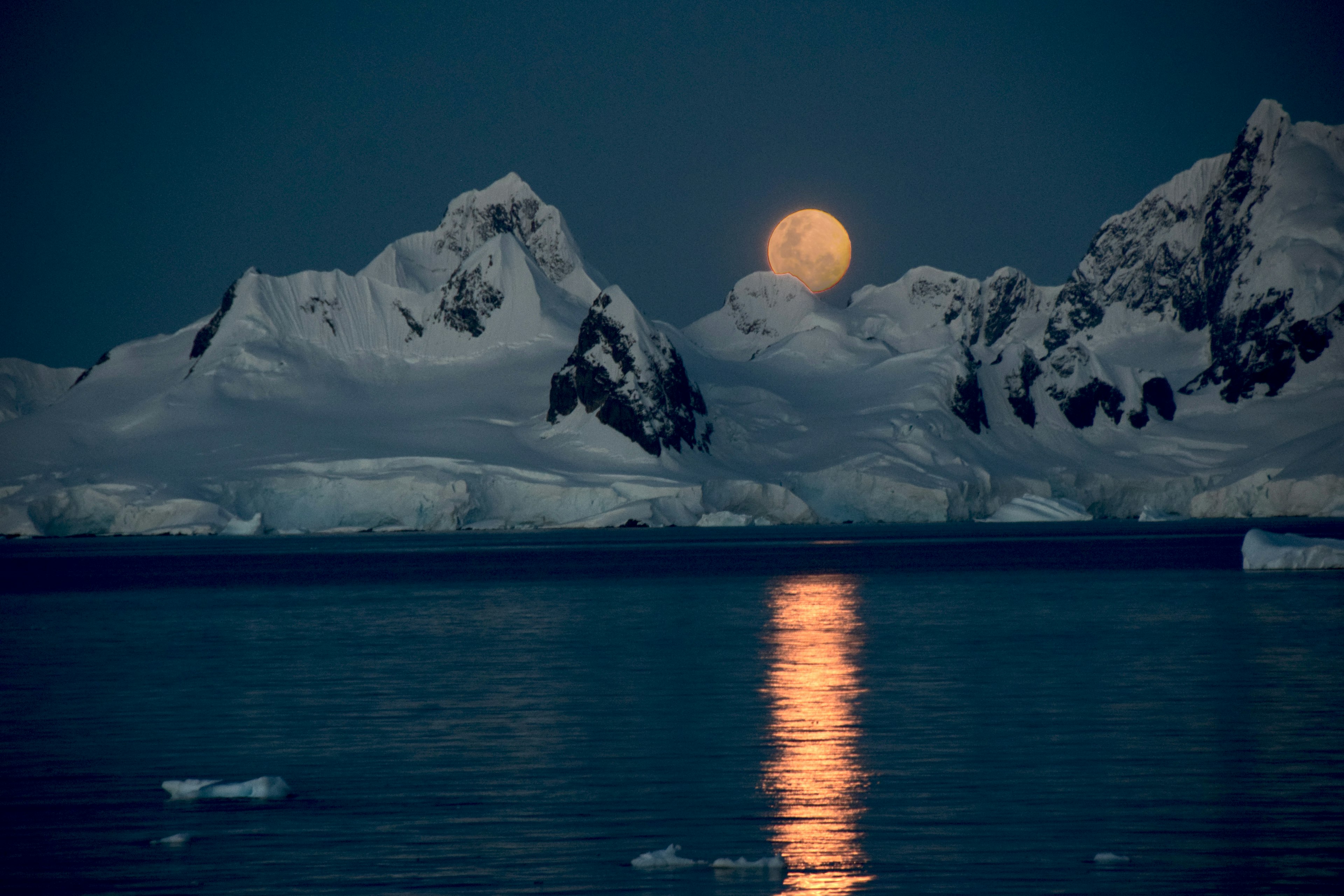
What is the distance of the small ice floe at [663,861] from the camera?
17.3 metres

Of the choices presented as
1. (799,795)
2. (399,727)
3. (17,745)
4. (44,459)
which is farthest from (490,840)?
(44,459)

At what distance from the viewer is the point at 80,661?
137ft

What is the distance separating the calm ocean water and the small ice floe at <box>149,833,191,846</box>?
17 cm

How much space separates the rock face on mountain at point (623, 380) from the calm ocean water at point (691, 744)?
426ft

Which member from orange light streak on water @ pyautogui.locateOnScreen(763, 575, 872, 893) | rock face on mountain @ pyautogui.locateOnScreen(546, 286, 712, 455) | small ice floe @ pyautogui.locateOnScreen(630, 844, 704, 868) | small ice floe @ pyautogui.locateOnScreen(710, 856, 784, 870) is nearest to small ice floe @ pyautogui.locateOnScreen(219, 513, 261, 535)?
rock face on mountain @ pyautogui.locateOnScreen(546, 286, 712, 455)

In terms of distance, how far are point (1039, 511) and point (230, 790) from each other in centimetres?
15584

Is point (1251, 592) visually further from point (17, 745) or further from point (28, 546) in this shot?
point (28, 546)

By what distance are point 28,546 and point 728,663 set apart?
5414 inches

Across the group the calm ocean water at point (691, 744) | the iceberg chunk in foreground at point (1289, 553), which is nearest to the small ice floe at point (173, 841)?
the calm ocean water at point (691, 744)

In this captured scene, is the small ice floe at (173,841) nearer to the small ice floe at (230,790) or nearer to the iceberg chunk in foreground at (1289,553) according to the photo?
the small ice floe at (230,790)

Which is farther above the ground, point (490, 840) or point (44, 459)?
point (44, 459)

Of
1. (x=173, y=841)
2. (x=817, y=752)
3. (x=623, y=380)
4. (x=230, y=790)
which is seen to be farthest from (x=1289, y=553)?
(x=623, y=380)

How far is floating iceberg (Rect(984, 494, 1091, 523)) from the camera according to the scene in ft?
559

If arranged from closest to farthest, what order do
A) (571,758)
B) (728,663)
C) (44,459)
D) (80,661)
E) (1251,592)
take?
1. (571,758)
2. (728,663)
3. (80,661)
4. (1251,592)
5. (44,459)
